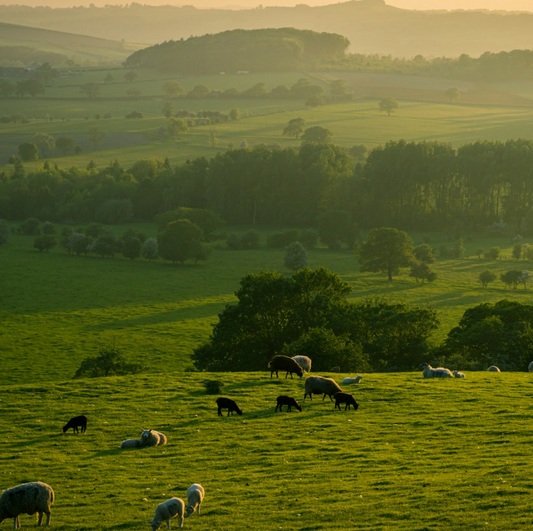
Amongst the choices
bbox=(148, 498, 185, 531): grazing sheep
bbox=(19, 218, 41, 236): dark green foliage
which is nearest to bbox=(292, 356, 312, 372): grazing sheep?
bbox=(148, 498, 185, 531): grazing sheep

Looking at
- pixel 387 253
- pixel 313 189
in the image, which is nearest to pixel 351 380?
pixel 387 253

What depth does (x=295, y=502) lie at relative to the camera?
766 inches

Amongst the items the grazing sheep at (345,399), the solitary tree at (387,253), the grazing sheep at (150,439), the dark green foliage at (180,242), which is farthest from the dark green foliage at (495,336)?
the dark green foliage at (180,242)

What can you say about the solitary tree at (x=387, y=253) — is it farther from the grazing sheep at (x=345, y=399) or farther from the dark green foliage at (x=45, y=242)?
the grazing sheep at (x=345, y=399)

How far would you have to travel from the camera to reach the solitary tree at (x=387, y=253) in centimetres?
10294

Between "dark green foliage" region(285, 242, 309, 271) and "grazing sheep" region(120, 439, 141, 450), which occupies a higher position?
"grazing sheep" region(120, 439, 141, 450)

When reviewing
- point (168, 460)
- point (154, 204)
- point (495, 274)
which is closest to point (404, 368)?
point (168, 460)

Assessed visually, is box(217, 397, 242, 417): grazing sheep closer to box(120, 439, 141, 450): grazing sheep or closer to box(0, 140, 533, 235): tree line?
box(120, 439, 141, 450): grazing sheep

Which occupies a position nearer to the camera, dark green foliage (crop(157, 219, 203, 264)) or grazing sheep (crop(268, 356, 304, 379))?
grazing sheep (crop(268, 356, 304, 379))

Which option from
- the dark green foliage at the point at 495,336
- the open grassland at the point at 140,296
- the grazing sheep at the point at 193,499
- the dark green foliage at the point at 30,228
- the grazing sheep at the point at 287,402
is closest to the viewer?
the grazing sheep at the point at 193,499

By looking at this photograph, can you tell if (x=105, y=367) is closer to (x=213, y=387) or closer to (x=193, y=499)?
(x=213, y=387)

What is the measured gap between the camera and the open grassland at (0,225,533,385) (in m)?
66.6

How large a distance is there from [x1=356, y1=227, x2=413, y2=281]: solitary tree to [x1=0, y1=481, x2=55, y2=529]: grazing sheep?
8693 cm

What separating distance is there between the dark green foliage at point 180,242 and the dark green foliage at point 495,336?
61401mm
